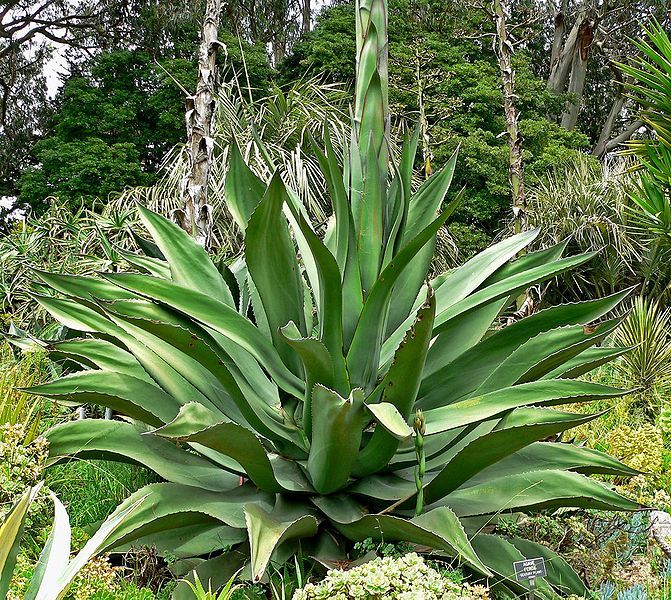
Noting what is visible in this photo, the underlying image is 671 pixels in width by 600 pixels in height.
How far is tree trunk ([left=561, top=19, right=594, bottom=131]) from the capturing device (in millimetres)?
17922

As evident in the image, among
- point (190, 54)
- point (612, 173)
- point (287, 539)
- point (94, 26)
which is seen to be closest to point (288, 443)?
point (287, 539)

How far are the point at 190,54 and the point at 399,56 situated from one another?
18.9 feet

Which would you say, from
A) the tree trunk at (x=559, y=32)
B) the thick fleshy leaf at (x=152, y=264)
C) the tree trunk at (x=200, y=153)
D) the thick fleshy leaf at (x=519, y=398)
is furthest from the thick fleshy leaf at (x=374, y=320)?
the tree trunk at (x=559, y=32)

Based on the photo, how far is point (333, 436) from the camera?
2.08 m

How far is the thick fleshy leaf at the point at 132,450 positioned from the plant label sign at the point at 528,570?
98cm

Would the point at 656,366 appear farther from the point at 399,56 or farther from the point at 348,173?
the point at 399,56

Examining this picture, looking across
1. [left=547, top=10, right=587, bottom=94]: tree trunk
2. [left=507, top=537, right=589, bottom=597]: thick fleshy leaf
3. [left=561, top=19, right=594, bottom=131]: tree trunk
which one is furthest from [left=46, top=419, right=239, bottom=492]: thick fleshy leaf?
[left=547, top=10, right=587, bottom=94]: tree trunk

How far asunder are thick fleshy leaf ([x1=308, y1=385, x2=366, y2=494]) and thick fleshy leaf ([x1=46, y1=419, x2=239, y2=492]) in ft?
1.26

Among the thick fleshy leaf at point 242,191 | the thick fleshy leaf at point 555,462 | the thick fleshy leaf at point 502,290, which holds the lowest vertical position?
the thick fleshy leaf at point 555,462

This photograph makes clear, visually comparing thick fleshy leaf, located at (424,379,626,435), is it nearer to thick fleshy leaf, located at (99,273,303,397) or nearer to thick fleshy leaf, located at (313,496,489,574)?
thick fleshy leaf, located at (313,496,489,574)

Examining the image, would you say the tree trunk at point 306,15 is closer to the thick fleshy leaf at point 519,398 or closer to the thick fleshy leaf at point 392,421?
the thick fleshy leaf at point 519,398

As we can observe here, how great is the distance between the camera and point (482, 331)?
2.83 m

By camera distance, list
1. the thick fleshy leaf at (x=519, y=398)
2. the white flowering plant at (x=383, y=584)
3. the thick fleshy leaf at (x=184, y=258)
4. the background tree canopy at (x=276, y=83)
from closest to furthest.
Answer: the white flowering plant at (x=383, y=584), the thick fleshy leaf at (x=519, y=398), the thick fleshy leaf at (x=184, y=258), the background tree canopy at (x=276, y=83)

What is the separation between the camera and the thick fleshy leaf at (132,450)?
2359 mm
